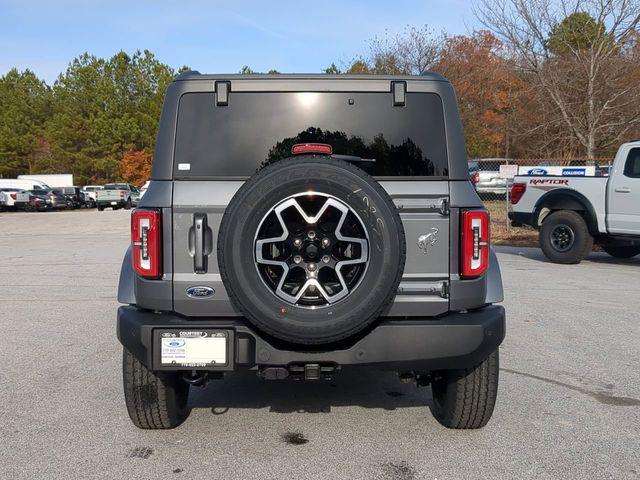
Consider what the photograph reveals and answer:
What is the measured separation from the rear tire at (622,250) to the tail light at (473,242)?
10021 mm

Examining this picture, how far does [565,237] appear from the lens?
449 inches

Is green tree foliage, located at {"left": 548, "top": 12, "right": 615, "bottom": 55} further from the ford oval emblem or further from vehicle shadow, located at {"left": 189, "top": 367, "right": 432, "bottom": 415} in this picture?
the ford oval emblem

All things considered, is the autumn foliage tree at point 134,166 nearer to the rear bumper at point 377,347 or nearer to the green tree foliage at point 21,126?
the green tree foliage at point 21,126

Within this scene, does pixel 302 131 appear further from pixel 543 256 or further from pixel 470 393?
pixel 543 256

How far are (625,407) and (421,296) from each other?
6.47 feet

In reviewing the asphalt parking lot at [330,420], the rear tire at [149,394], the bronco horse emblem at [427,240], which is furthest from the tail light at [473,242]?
the rear tire at [149,394]

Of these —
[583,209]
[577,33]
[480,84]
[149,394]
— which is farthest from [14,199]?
[149,394]

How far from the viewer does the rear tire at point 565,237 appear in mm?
11062

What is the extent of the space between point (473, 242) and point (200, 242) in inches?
56.0

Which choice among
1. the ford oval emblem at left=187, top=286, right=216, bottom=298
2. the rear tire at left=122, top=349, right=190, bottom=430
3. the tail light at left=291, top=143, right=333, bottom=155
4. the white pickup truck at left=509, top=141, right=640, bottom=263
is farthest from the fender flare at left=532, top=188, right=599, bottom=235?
the ford oval emblem at left=187, top=286, right=216, bottom=298

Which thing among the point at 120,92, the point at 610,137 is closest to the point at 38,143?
the point at 120,92

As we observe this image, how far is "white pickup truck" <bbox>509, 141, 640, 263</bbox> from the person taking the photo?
10.5 m

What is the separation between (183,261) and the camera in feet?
10.7

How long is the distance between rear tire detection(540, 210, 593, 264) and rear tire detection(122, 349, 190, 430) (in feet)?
30.0
